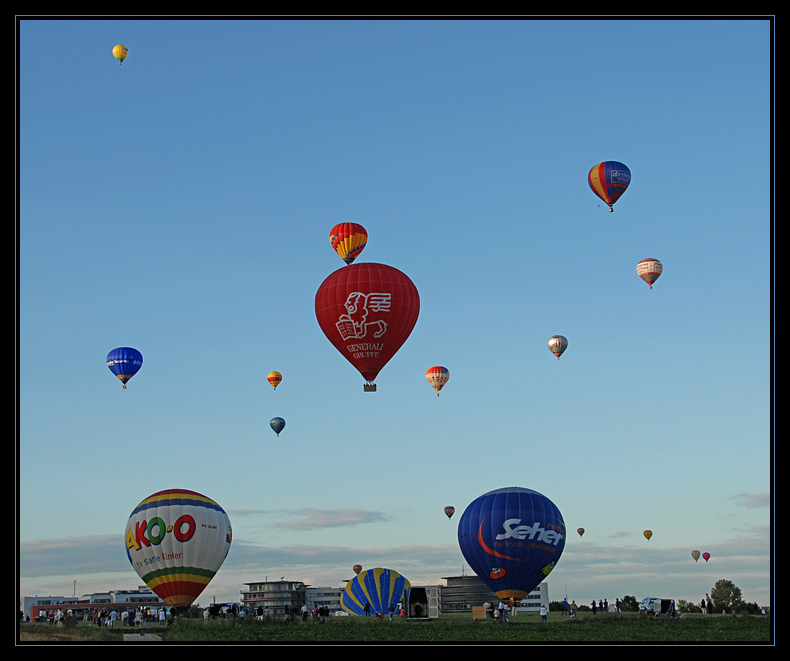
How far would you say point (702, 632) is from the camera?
35125mm

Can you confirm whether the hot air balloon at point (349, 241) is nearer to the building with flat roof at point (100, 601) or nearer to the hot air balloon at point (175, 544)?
the hot air balloon at point (175, 544)

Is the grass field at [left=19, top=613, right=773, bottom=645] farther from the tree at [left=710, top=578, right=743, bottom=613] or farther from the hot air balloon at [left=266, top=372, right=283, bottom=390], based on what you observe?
the tree at [left=710, top=578, right=743, bottom=613]

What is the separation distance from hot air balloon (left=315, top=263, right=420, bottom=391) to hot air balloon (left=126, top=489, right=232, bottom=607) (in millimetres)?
9602

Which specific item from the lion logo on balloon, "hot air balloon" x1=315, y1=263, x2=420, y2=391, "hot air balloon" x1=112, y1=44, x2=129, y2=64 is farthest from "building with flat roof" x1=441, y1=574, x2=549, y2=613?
"hot air balloon" x1=112, y1=44, x2=129, y2=64

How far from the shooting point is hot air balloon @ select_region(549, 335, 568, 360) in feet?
191

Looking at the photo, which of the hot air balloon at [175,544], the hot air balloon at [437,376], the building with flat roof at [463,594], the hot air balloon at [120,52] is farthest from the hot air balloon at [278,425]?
the building with flat roof at [463,594]

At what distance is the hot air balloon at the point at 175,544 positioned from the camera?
A: 1735 inches

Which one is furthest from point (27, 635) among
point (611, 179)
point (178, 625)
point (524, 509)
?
point (611, 179)

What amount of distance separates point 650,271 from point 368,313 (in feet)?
62.0

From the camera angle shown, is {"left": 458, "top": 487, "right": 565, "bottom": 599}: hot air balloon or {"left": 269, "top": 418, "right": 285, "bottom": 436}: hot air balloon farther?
{"left": 269, "top": 418, "right": 285, "bottom": 436}: hot air balloon

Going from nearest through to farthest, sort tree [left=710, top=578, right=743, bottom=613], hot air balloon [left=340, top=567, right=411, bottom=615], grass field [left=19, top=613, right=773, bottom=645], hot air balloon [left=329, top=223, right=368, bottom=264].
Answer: grass field [left=19, top=613, right=773, bottom=645] → hot air balloon [left=329, top=223, right=368, bottom=264] → hot air balloon [left=340, top=567, right=411, bottom=615] → tree [left=710, top=578, right=743, bottom=613]

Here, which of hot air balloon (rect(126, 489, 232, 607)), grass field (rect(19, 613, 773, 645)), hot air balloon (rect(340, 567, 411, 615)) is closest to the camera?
grass field (rect(19, 613, 773, 645))

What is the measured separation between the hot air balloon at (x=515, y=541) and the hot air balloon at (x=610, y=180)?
14.8 metres

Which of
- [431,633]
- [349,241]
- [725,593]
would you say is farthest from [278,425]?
[725,593]
